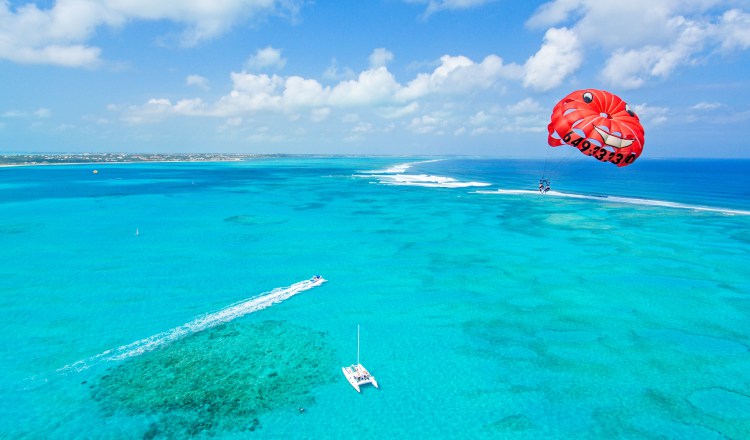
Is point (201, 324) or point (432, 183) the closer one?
point (201, 324)

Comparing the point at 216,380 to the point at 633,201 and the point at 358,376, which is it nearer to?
the point at 358,376

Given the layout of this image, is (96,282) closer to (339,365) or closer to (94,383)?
(94,383)

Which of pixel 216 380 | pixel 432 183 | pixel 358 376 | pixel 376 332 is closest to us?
pixel 216 380

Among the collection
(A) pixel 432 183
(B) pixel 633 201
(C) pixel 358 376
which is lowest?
(C) pixel 358 376

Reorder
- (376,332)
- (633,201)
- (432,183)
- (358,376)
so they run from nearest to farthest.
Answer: (358,376), (376,332), (633,201), (432,183)

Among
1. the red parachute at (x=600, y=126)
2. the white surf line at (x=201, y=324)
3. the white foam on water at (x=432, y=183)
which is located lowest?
the white surf line at (x=201, y=324)

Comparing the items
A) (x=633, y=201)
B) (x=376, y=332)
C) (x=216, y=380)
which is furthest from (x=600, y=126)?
(x=633, y=201)

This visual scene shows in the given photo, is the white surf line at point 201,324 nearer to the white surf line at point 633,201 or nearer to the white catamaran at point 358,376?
the white catamaran at point 358,376

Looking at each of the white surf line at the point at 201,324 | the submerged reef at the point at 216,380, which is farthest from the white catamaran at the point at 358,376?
the white surf line at the point at 201,324
